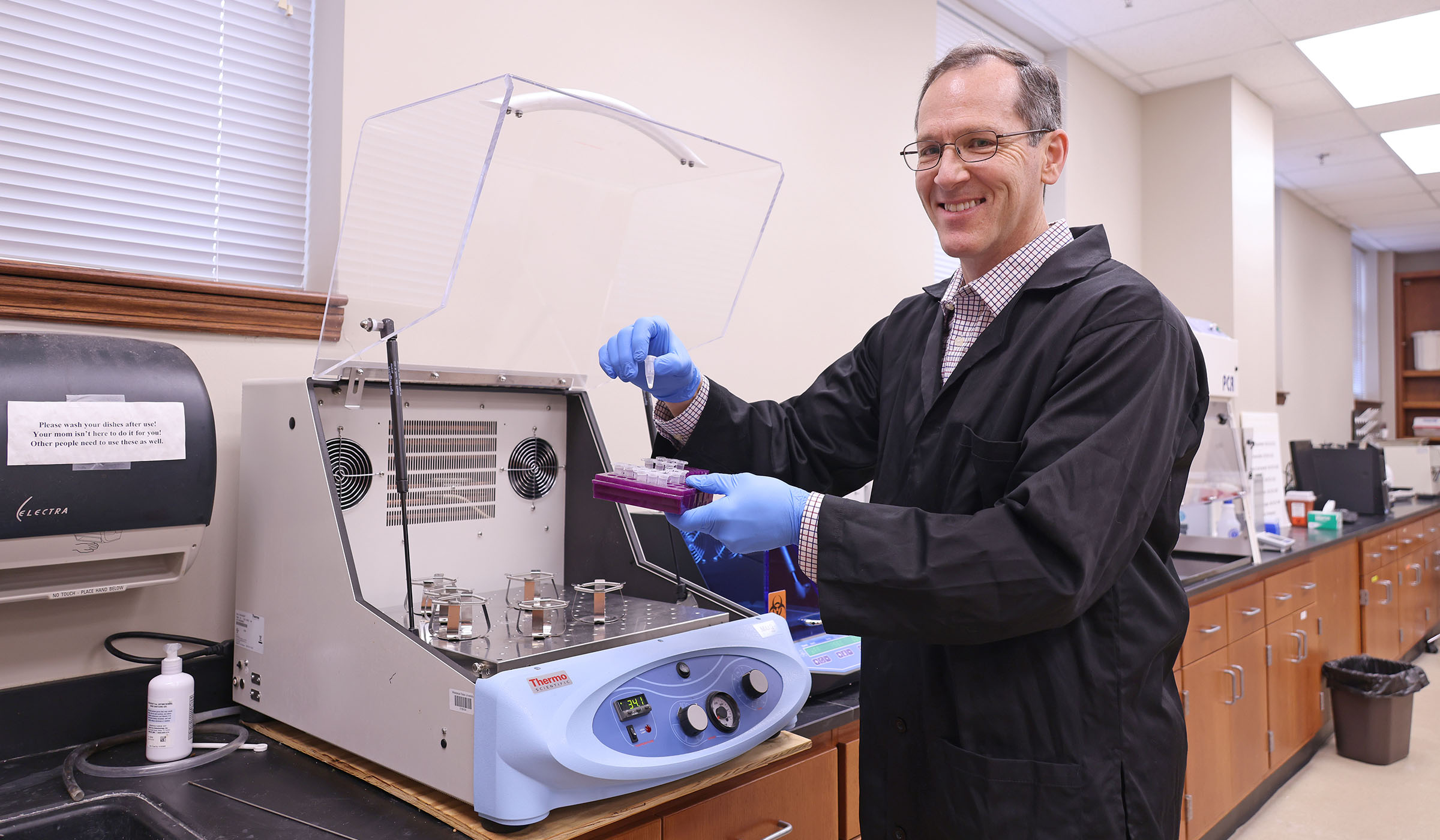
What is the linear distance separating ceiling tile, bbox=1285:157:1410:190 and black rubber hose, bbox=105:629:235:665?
6579mm

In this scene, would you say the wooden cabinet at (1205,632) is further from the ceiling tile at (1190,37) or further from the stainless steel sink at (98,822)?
the stainless steel sink at (98,822)

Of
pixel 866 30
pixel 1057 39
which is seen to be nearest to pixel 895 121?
pixel 866 30

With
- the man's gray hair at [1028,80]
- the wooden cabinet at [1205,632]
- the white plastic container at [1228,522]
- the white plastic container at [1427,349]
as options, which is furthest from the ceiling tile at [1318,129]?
the man's gray hair at [1028,80]

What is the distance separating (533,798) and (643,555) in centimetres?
51

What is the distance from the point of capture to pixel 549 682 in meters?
1.03

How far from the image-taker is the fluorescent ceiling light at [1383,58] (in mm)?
3789

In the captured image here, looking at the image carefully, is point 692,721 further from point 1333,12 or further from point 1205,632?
point 1333,12

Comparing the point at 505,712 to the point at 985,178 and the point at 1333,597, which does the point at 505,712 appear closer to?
the point at 985,178

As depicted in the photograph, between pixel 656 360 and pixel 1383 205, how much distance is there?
24.5 feet

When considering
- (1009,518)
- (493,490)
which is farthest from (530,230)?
(1009,518)

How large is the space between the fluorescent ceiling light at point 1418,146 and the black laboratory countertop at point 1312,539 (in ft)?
6.90

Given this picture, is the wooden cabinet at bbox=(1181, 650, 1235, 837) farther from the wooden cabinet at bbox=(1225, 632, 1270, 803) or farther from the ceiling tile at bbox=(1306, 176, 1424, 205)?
the ceiling tile at bbox=(1306, 176, 1424, 205)

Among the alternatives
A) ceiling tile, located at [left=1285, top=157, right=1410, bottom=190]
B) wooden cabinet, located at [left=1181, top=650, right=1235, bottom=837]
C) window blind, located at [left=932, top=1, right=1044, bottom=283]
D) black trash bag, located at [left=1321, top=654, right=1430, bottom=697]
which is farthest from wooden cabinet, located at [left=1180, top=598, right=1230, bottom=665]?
ceiling tile, located at [left=1285, top=157, right=1410, bottom=190]

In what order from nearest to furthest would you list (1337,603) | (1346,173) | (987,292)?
1. (987,292)
2. (1337,603)
3. (1346,173)
